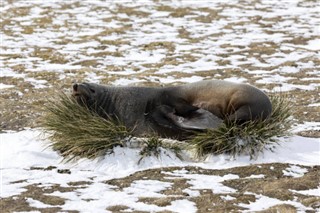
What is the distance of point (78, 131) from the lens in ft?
22.7

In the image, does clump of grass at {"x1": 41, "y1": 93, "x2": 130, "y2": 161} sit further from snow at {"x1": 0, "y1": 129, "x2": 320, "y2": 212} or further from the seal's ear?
the seal's ear

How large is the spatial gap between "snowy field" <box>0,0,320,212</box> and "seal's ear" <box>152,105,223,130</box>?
0.42m

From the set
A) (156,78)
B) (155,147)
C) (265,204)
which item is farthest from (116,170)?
(156,78)

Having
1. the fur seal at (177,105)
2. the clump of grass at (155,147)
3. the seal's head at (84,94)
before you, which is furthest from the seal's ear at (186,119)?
the seal's head at (84,94)

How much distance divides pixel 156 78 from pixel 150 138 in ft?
15.8

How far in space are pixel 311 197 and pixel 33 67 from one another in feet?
26.9

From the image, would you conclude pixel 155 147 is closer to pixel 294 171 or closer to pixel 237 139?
pixel 237 139

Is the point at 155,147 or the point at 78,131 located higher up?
the point at 78,131

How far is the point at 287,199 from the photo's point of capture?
17.9 ft

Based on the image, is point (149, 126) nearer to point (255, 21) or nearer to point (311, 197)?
point (311, 197)

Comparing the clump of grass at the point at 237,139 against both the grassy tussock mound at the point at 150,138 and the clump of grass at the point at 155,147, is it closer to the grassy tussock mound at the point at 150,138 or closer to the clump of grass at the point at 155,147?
the grassy tussock mound at the point at 150,138

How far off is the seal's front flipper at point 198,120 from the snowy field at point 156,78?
0.40 m

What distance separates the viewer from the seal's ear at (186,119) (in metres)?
7.04

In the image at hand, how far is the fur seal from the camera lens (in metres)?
7.11
